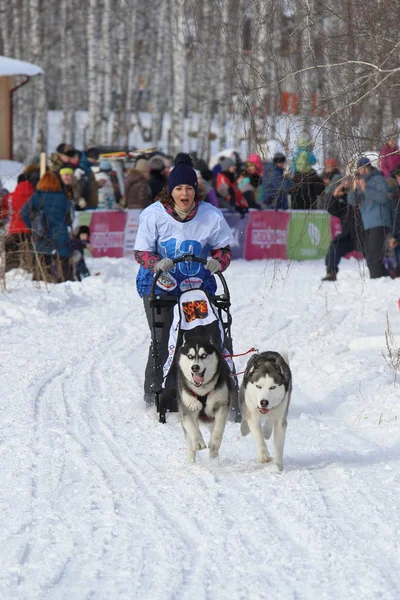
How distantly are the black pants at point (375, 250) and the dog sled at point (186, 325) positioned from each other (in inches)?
309

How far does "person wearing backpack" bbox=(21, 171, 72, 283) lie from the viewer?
526 inches

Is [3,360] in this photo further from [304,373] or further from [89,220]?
[89,220]

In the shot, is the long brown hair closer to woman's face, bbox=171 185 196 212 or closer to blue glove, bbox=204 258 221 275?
woman's face, bbox=171 185 196 212

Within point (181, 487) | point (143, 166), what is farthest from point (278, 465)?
point (143, 166)

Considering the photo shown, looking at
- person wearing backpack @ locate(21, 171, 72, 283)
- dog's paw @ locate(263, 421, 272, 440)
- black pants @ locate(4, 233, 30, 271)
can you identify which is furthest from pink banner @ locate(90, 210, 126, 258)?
dog's paw @ locate(263, 421, 272, 440)

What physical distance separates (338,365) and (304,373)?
0.30 meters

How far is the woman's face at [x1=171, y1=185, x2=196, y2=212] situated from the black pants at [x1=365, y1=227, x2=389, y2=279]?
7.86 metres

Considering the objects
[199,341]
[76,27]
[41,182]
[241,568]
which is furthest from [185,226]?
[76,27]

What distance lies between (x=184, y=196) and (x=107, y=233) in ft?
34.6

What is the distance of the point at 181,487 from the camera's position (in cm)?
534

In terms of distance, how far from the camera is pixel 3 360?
30.3 feet

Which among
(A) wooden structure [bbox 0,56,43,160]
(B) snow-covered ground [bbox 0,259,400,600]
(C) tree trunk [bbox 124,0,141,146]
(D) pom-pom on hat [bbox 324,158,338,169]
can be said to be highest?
(C) tree trunk [bbox 124,0,141,146]

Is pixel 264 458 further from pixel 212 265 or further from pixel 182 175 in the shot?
pixel 182 175

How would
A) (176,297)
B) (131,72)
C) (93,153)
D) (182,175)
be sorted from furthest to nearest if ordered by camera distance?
(131,72)
(93,153)
(176,297)
(182,175)
